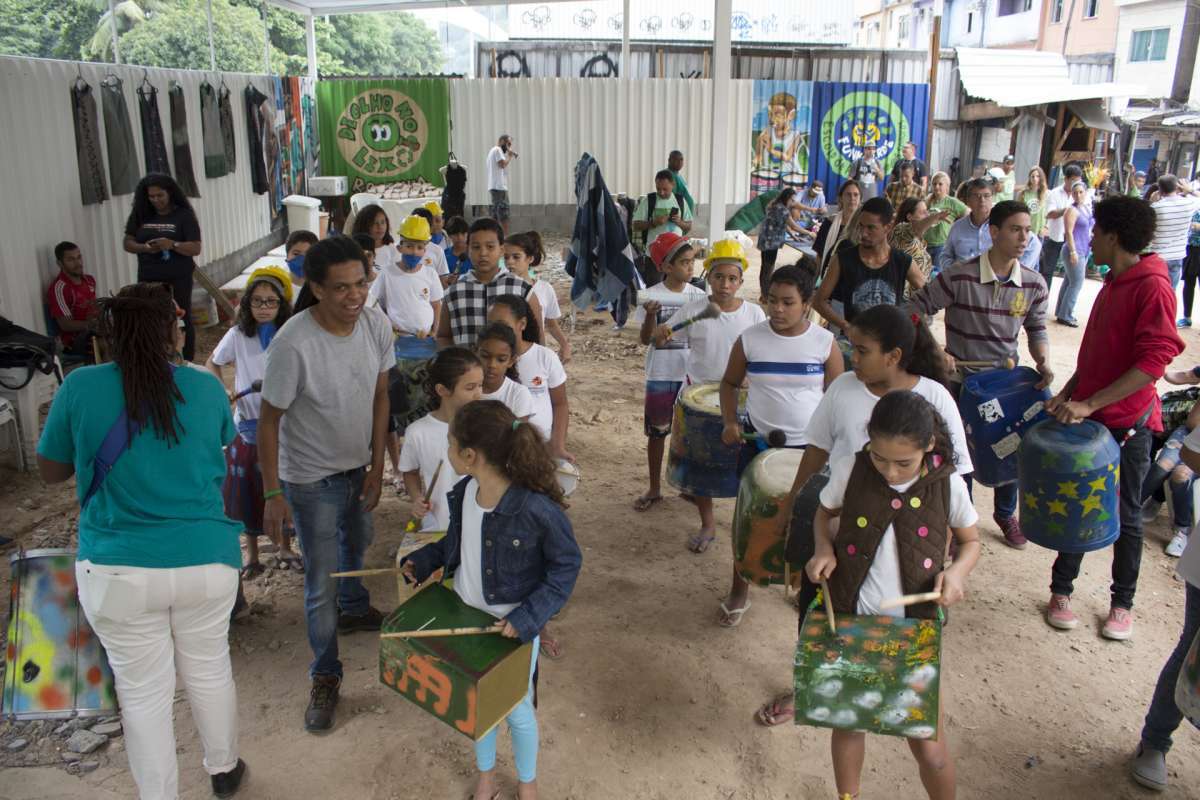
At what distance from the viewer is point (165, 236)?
23.9ft

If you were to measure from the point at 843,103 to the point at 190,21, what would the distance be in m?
18.5

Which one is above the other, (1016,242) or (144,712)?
(1016,242)

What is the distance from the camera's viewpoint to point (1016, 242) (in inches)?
177

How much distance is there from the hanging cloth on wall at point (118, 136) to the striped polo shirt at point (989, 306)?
7527 mm

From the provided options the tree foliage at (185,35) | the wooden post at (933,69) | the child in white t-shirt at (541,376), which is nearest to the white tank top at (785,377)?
the child in white t-shirt at (541,376)

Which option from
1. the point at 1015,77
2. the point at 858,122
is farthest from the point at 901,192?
the point at 1015,77

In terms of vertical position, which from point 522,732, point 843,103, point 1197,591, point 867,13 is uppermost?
point 867,13

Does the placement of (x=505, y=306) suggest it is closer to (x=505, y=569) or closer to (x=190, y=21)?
(x=505, y=569)

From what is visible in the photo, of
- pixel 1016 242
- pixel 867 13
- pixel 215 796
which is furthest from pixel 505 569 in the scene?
pixel 867 13

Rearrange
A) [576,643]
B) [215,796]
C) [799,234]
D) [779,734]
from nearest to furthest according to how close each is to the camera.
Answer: [215,796] < [779,734] < [576,643] < [799,234]

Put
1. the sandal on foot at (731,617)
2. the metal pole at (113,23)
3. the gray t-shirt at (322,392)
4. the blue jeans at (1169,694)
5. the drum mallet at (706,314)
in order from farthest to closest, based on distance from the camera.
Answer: the metal pole at (113,23), the drum mallet at (706,314), the sandal on foot at (731,617), the gray t-shirt at (322,392), the blue jeans at (1169,694)

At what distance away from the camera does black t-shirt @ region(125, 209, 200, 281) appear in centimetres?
722

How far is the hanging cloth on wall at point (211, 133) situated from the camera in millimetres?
10987

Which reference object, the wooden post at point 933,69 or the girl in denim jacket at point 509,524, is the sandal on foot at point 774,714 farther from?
the wooden post at point 933,69
